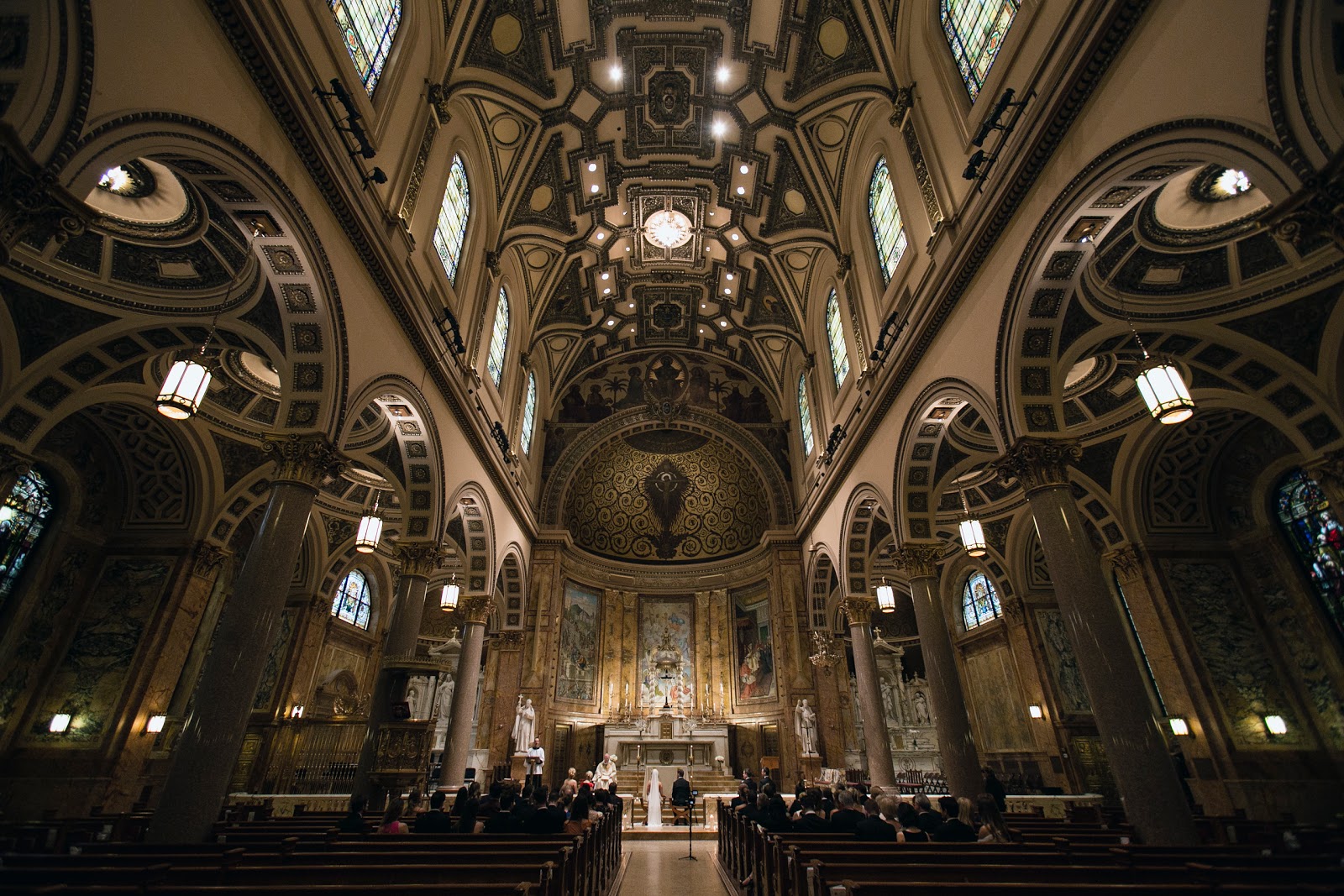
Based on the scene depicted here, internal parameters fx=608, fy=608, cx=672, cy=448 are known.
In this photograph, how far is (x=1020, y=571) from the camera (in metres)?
18.0

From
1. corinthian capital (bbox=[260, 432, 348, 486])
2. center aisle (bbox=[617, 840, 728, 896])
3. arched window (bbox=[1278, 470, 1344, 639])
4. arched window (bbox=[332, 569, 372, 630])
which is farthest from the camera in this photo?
arched window (bbox=[332, 569, 372, 630])

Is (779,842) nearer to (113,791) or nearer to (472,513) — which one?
(472,513)

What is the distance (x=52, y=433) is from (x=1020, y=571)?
24040mm

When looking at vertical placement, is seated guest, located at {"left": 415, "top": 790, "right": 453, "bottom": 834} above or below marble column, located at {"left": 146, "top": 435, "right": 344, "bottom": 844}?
below

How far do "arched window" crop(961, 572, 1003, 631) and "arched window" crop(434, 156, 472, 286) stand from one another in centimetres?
1787

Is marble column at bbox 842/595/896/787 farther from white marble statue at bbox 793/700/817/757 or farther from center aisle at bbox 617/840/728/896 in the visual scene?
center aisle at bbox 617/840/728/896

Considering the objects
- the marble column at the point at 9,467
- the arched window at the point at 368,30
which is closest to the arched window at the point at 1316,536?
the arched window at the point at 368,30

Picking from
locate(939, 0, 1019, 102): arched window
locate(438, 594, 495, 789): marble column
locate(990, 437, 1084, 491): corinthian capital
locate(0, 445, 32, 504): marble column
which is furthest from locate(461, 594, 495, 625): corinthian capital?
locate(939, 0, 1019, 102): arched window

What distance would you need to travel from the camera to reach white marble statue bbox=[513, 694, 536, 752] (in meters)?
18.5

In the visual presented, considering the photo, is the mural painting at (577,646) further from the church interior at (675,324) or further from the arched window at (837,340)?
the arched window at (837,340)

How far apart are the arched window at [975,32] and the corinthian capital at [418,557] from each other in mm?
12611

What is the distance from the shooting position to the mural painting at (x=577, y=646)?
22.2m

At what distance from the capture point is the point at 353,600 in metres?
21.2

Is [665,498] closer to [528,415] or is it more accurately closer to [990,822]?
[528,415]
